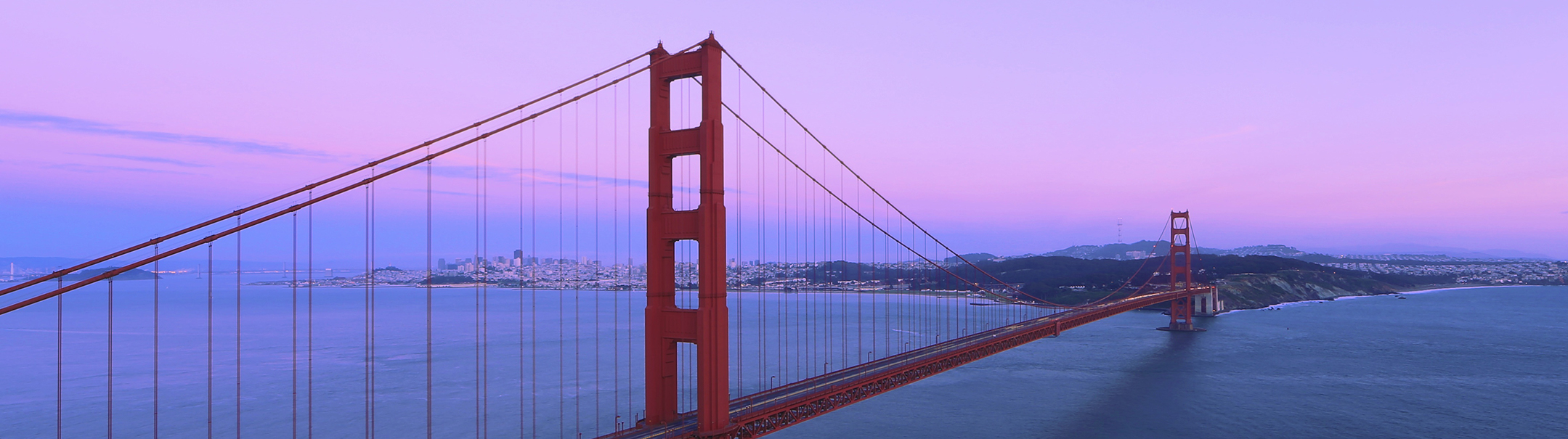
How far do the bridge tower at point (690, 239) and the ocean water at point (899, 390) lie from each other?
6420 mm

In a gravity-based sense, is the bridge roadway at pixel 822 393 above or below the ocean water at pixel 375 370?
above

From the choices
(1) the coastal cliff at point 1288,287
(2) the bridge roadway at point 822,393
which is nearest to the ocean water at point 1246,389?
(2) the bridge roadway at point 822,393

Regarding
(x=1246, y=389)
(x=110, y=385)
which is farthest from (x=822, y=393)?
(x=1246, y=389)

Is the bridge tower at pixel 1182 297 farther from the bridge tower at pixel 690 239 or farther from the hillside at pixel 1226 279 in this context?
the bridge tower at pixel 690 239

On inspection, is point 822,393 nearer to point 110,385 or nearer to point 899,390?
point 110,385

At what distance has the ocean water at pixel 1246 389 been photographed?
3903 cm

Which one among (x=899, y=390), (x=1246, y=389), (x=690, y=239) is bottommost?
(x=1246, y=389)

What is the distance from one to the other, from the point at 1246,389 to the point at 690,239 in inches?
1858

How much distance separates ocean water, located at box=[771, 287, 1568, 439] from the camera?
3903 cm

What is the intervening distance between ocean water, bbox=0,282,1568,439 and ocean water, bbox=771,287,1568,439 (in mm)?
219

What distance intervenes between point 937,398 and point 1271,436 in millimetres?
17238

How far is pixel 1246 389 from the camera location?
50.9 m

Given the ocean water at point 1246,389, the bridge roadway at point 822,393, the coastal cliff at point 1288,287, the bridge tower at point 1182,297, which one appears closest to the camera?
the bridge roadway at point 822,393

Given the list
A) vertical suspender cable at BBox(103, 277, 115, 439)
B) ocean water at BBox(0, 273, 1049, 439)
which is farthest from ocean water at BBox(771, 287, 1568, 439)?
vertical suspender cable at BBox(103, 277, 115, 439)
